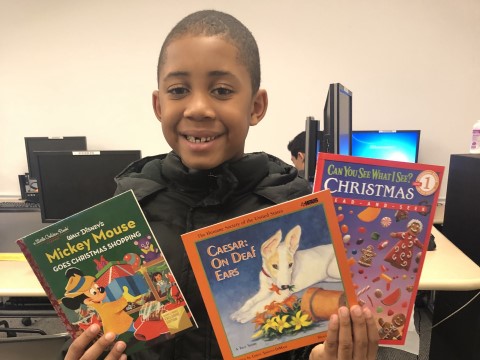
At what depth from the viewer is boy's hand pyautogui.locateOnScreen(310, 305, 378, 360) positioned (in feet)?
1.79

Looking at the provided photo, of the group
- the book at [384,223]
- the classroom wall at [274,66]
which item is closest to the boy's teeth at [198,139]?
the book at [384,223]

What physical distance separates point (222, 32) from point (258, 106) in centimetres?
17

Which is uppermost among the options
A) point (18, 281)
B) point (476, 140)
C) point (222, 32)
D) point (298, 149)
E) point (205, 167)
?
point (222, 32)

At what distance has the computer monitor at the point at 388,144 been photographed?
252 centimetres

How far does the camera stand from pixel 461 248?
1.64 metres

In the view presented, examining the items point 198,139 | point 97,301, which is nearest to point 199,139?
point 198,139

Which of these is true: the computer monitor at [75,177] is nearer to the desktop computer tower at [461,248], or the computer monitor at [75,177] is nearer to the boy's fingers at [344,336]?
the boy's fingers at [344,336]

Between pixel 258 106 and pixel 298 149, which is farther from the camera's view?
pixel 298 149

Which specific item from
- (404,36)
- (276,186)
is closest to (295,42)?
(404,36)

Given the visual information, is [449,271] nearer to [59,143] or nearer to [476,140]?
[476,140]

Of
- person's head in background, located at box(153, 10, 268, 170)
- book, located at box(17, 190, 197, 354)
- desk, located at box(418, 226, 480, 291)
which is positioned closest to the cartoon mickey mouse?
book, located at box(17, 190, 197, 354)

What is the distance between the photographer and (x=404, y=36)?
266 centimetres

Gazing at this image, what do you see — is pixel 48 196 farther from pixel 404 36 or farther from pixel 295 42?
pixel 404 36

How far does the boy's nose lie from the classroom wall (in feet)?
7.50
